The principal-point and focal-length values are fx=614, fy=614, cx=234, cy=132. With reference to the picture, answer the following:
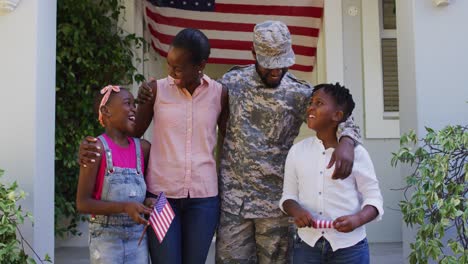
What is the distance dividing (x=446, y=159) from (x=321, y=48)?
3.45 metres

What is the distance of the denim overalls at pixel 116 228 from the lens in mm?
2633

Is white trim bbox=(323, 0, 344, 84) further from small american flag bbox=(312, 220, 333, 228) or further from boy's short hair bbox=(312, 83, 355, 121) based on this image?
small american flag bbox=(312, 220, 333, 228)

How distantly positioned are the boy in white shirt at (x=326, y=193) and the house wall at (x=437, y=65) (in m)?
0.83

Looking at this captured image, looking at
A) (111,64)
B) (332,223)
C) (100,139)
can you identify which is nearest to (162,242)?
(100,139)

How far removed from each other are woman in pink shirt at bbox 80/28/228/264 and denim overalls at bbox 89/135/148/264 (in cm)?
12

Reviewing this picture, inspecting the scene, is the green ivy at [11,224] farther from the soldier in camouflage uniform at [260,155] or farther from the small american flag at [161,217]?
the soldier in camouflage uniform at [260,155]

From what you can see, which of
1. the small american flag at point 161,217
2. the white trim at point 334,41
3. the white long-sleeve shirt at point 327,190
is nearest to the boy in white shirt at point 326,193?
the white long-sleeve shirt at point 327,190

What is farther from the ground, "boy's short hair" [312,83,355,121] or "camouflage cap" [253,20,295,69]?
"camouflage cap" [253,20,295,69]

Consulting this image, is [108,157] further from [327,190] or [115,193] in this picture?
[327,190]

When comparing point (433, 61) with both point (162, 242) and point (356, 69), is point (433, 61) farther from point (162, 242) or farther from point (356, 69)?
point (356, 69)

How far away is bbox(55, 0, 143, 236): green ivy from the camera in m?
5.59

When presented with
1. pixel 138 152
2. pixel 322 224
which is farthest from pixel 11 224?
pixel 322 224

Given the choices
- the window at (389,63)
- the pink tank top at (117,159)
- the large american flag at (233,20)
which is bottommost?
the pink tank top at (117,159)

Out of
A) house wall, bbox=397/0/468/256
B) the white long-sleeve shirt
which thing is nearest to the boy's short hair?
the white long-sleeve shirt
